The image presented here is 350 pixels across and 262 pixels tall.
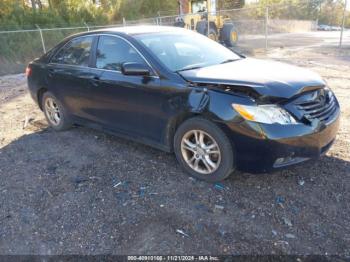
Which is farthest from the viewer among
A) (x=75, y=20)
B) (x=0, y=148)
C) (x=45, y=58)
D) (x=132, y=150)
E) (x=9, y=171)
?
(x=75, y=20)

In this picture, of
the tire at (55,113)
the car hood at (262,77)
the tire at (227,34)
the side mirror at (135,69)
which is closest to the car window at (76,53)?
the tire at (55,113)

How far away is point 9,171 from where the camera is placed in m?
4.17

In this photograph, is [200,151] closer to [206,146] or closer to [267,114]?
[206,146]

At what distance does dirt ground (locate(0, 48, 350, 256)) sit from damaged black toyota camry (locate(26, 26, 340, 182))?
32cm

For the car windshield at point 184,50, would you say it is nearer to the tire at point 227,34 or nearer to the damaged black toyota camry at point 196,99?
the damaged black toyota camry at point 196,99

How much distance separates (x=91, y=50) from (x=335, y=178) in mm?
3427

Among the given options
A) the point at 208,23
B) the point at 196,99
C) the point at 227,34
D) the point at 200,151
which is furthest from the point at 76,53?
the point at 227,34

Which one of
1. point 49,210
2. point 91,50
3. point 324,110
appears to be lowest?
point 49,210

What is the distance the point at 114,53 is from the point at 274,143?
2344 millimetres

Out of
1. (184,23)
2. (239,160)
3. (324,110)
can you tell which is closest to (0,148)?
(239,160)

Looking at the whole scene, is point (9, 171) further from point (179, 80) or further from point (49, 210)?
point (179, 80)

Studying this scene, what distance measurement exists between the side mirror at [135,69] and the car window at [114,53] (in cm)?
14

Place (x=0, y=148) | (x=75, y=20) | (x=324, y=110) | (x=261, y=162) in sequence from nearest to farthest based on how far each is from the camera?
(x=261, y=162), (x=324, y=110), (x=0, y=148), (x=75, y=20)

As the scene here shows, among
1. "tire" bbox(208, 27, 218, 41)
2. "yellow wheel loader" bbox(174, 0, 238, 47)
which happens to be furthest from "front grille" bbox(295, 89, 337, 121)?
"tire" bbox(208, 27, 218, 41)
